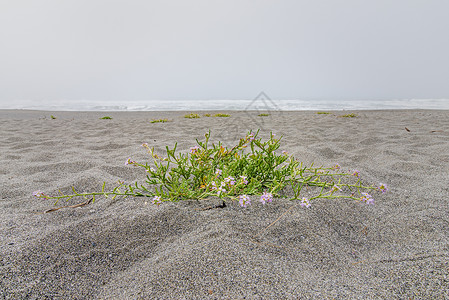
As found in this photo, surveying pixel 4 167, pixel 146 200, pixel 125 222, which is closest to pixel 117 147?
pixel 4 167

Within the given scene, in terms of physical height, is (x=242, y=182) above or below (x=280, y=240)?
above

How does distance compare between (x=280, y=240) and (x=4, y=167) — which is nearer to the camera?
(x=280, y=240)

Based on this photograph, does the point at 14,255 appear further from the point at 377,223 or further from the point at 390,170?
the point at 390,170

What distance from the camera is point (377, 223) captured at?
1616 mm

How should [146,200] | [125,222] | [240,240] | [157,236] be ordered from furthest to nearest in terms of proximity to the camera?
[146,200] < [125,222] < [157,236] < [240,240]

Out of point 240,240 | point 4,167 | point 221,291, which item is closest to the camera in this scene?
point 221,291

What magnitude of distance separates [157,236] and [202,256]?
14.4 inches

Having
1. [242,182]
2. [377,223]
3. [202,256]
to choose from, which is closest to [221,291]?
[202,256]

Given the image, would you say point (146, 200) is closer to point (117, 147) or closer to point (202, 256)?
point (202, 256)

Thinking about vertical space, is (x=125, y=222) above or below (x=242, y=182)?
below

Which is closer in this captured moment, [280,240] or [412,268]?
[412,268]

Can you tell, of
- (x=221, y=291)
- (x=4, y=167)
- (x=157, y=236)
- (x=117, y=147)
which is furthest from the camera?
(x=117, y=147)

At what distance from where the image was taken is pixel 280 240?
1369 mm

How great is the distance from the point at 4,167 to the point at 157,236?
238 centimetres
